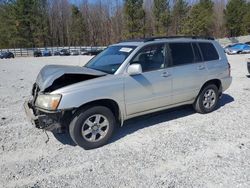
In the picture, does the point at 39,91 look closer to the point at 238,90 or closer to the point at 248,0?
the point at 238,90

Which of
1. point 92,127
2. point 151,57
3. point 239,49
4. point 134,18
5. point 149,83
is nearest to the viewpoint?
point 92,127

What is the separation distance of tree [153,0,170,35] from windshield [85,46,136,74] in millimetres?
52120

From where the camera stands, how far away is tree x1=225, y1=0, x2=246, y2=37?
52031mm

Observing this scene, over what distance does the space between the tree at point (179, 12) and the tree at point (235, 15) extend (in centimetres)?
893

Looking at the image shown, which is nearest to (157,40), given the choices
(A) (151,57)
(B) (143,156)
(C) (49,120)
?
(A) (151,57)

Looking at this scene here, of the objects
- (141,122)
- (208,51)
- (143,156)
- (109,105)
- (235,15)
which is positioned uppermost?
(235,15)

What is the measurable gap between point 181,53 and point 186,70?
1.24 ft

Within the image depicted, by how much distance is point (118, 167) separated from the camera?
11.9 feet

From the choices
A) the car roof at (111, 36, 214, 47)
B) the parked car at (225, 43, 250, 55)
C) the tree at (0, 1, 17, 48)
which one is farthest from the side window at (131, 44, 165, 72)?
the tree at (0, 1, 17, 48)

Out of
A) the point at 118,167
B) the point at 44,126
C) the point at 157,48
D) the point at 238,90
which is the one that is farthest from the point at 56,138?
the point at 238,90

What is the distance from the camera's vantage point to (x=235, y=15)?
52938mm

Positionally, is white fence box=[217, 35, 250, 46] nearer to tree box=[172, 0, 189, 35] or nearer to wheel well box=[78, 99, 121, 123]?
Result: tree box=[172, 0, 189, 35]

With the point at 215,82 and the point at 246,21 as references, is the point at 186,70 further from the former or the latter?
the point at 246,21

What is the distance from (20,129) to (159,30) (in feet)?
177
